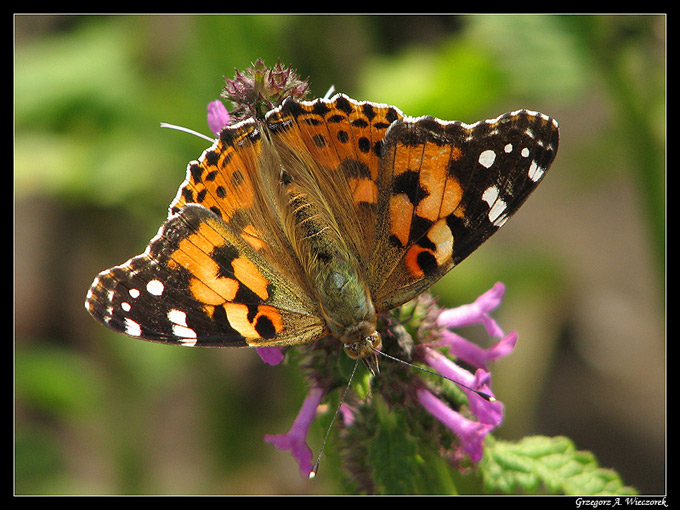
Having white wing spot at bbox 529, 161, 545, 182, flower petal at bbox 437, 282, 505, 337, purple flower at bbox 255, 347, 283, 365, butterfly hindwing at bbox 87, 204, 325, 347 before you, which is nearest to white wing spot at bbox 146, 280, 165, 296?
butterfly hindwing at bbox 87, 204, 325, 347

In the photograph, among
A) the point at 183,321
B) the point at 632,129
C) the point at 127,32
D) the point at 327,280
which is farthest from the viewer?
the point at 127,32

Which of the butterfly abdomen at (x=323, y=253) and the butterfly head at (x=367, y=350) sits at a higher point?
the butterfly abdomen at (x=323, y=253)

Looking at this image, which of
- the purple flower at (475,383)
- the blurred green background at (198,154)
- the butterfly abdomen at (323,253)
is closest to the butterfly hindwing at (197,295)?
the butterfly abdomen at (323,253)

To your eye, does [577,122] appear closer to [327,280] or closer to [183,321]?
[327,280]

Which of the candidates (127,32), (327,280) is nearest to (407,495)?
(327,280)

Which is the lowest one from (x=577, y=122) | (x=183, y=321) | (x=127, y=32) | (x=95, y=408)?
(x=183, y=321)

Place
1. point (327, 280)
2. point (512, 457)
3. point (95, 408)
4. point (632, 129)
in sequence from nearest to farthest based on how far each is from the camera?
1. point (327, 280)
2. point (512, 457)
3. point (632, 129)
4. point (95, 408)

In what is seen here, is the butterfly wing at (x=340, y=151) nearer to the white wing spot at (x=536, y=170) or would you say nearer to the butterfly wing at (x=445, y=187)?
the butterfly wing at (x=445, y=187)
